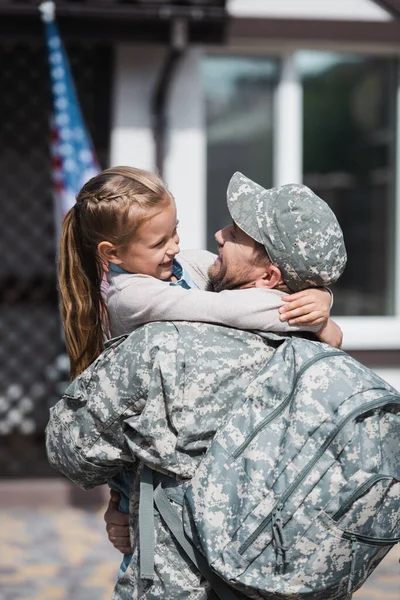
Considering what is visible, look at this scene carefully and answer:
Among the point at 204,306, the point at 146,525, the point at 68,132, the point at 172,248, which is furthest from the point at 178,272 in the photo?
the point at 68,132

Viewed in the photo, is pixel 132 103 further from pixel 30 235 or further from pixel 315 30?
pixel 315 30

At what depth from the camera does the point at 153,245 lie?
1.81m

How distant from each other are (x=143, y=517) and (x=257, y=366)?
374 millimetres

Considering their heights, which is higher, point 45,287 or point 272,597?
→ point 272,597

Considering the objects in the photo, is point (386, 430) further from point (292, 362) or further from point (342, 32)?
point (342, 32)

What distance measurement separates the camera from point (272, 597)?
1.58 m

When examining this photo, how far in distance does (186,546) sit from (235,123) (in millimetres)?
4359

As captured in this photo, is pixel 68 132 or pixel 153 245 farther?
pixel 68 132

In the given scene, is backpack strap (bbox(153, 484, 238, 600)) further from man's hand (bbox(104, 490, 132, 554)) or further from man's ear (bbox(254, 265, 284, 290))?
man's ear (bbox(254, 265, 284, 290))

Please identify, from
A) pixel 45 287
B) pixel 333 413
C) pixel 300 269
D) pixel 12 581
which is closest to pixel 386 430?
pixel 333 413

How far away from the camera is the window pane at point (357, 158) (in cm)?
588

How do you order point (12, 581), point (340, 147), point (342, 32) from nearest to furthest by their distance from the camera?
point (12, 581), point (342, 32), point (340, 147)

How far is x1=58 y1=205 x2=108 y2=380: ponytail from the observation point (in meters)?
1.91

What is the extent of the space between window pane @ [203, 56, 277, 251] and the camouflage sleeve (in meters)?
3.91
